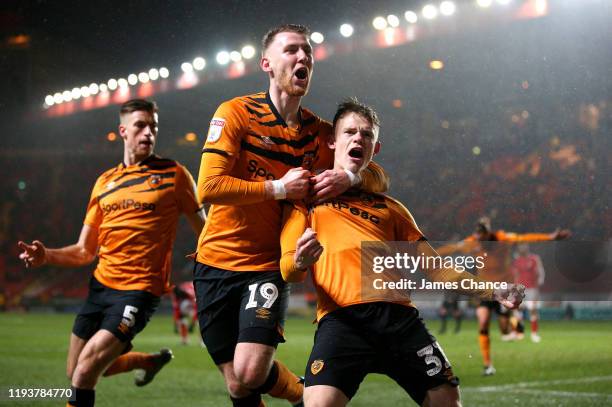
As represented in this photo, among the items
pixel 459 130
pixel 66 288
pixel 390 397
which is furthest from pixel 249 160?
pixel 66 288

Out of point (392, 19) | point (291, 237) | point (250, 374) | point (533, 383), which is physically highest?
point (392, 19)

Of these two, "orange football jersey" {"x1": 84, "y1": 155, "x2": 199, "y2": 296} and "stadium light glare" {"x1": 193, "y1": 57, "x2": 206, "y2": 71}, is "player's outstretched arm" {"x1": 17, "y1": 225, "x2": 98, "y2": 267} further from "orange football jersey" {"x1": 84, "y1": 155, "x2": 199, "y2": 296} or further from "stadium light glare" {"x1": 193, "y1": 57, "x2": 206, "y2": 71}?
"stadium light glare" {"x1": 193, "y1": 57, "x2": 206, "y2": 71}

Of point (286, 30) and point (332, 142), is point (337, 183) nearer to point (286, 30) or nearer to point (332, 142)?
point (332, 142)

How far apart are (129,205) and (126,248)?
0.85ft

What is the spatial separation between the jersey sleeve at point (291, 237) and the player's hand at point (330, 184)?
0.11 meters

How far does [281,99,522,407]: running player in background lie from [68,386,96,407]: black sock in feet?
5.57

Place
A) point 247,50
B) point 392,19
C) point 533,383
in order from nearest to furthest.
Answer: point 533,383
point 392,19
point 247,50

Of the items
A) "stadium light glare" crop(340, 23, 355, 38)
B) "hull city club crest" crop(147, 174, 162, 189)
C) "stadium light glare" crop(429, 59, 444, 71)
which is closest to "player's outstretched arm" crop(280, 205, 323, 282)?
"hull city club crest" crop(147, 174, 162, 189)

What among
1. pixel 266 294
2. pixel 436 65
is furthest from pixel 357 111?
pixel 436 65

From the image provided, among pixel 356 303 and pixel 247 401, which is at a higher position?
pixel 356 303

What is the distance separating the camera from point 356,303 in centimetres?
276

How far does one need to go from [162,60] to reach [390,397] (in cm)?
444

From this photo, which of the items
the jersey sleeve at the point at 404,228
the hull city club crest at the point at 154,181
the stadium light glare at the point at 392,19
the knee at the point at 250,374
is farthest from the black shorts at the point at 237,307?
the stadium light glare at the point at 392,19

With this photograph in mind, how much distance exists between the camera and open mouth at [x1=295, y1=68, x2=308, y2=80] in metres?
3.27
